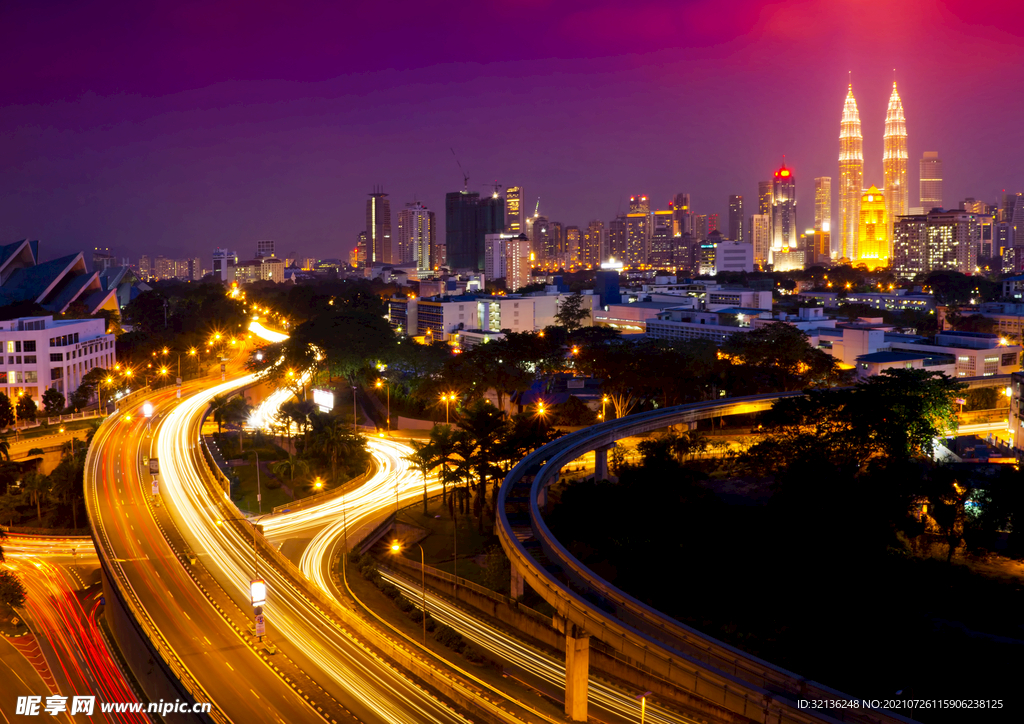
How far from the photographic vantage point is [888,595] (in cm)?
1920

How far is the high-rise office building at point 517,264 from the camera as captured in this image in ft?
418

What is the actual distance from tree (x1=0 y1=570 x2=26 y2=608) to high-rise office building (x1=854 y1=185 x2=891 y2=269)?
156321 millimetres

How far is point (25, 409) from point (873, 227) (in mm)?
152521

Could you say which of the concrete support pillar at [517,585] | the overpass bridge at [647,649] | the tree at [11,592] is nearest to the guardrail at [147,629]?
the tree at [11,592]

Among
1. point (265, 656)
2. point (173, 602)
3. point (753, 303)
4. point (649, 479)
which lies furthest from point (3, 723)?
point (753, 303)

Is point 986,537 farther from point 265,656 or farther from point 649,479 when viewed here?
point 265,656

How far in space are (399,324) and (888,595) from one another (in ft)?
205

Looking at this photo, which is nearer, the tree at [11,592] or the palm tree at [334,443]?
the tree at [11,592]

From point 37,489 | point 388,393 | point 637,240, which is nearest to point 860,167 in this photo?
point 637,240

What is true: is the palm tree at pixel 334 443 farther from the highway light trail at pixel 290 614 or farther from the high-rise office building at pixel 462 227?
the high-rise office building at pixel 462 227

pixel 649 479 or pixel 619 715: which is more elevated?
pixel 649 479

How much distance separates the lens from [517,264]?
127500 millimetres

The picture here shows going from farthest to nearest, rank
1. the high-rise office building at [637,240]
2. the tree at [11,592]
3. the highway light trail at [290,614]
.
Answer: the high-rise office building at [637,240], the tree at [11,592], the highway light trail at [290,614]

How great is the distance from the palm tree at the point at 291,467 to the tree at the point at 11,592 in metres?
9.92
